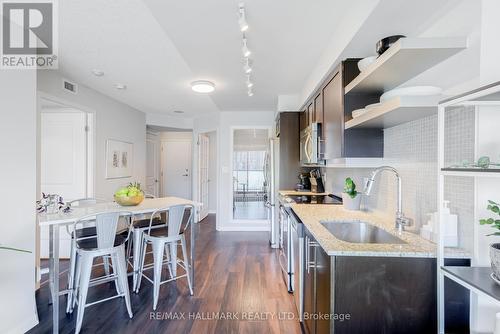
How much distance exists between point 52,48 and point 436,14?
10.4ft

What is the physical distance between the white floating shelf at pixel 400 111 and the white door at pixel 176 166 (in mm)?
5992

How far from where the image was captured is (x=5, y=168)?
5.92 ft

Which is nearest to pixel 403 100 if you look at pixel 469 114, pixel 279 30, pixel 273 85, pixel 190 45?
pixel 469 114

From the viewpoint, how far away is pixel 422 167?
5.30ft

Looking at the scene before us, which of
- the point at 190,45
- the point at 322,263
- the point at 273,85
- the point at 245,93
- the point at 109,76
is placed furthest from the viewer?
the point at 245,93

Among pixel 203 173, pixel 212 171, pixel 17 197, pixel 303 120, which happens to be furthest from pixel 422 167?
pixel 212 171

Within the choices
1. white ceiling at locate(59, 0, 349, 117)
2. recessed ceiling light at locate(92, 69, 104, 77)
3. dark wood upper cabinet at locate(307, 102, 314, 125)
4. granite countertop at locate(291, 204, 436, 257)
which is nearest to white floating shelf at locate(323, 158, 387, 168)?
granite countertop at locate(291, 204, 436, 257)

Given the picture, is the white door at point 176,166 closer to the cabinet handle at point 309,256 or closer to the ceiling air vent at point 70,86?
the ceiling air vent at point 70,86

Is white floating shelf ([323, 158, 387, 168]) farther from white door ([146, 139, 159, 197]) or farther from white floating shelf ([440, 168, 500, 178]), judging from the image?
white door ([146, 139, 159, 197])

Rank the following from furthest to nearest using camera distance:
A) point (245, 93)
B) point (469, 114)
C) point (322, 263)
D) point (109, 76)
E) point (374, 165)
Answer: point (245, 93), point (109, 76), point (374, 165), point (322, 263), point (469, 114)

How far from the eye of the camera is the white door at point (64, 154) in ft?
12.0

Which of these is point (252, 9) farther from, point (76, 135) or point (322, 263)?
point (76, 135)

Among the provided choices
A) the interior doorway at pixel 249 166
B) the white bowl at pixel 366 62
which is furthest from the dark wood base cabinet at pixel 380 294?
the interior doorway at pixel 249 166

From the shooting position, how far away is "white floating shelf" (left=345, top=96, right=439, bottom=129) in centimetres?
127
